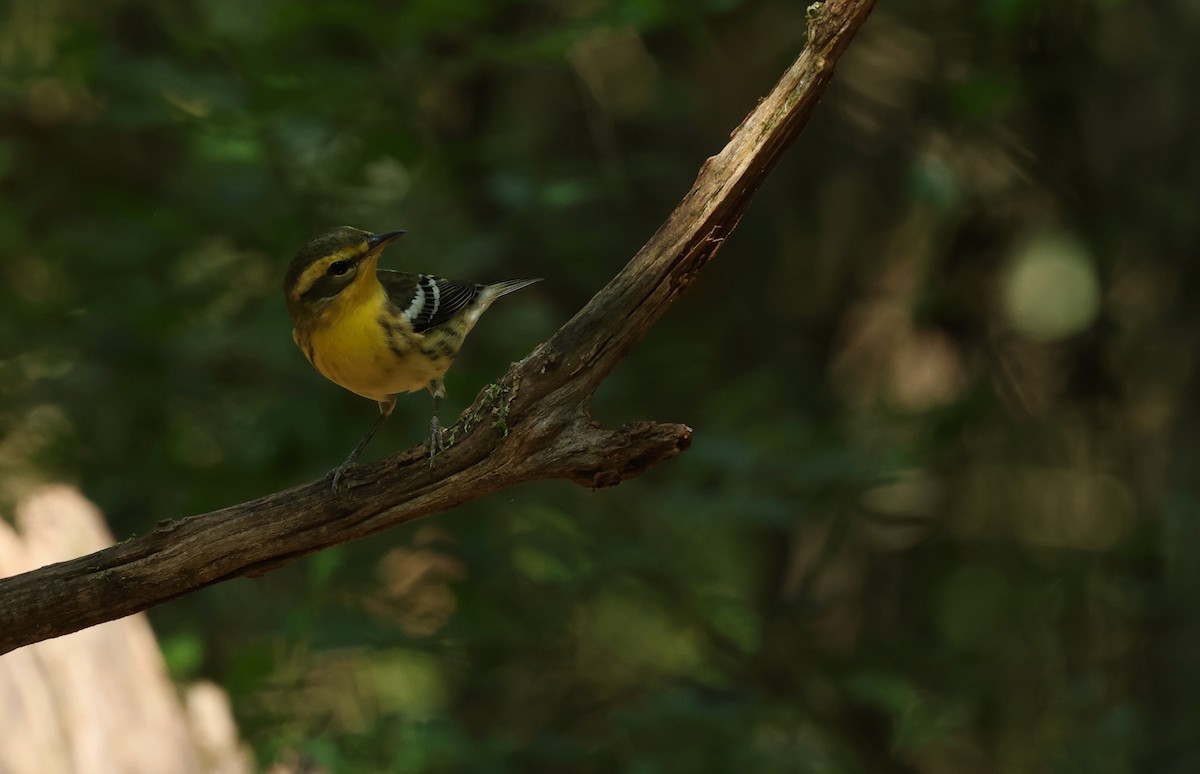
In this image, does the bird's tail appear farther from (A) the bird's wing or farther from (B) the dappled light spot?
(B) the dappled light spot

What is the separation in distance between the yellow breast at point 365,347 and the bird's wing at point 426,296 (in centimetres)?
9

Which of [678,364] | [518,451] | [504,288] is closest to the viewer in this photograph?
[518,451]

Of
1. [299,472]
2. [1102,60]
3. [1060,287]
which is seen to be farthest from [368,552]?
[1102,60]

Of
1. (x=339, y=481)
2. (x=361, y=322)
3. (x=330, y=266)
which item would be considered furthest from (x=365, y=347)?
(x=339, y=481)

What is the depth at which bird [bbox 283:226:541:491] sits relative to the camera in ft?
14.3

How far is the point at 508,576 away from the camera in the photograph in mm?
6188

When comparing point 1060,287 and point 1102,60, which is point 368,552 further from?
point 1102,60

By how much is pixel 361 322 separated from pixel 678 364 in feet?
10.5

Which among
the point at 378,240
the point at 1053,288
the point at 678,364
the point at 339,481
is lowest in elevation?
the point at 1053,288

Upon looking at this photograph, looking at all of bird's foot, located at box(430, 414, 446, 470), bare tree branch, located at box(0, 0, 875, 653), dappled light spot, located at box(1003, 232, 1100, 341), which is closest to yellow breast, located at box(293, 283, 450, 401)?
bare tree branch, located at box(0, 0, 875, 653)

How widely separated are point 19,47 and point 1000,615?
594 centimetres

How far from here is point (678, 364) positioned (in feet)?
24.1

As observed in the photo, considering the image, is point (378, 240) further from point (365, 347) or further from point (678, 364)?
point (678, 364)

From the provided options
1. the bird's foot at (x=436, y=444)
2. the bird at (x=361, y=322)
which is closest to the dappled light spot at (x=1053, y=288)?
the bird at (x=361, y=322)
